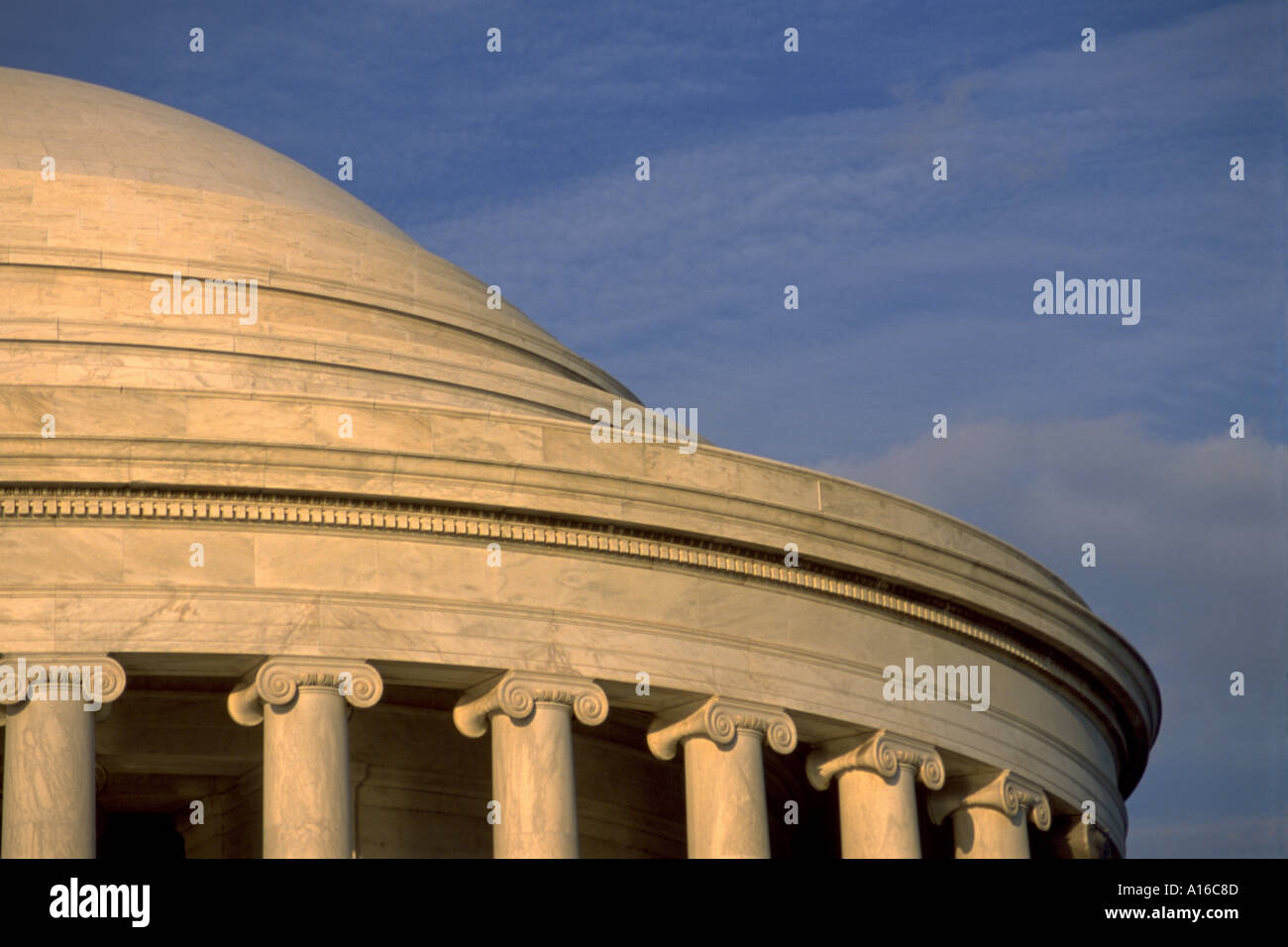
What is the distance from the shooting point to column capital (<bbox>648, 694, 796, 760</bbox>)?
45562 millimetres

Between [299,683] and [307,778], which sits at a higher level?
[299,683]

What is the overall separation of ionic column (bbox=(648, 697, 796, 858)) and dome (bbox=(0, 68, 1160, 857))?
63 mm

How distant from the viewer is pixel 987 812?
50.3 meters

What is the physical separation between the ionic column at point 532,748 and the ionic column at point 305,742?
6.95 feet

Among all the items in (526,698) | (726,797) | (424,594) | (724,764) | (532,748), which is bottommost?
(726,797)

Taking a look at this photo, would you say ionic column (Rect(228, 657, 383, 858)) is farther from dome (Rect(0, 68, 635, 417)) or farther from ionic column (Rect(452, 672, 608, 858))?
dome (Rect(0, 68, 635, 417))

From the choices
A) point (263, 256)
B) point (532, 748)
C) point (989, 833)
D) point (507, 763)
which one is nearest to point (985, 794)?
point (989, 833)

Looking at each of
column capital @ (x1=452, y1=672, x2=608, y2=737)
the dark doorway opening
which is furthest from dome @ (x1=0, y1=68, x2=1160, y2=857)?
the dark doorway opening

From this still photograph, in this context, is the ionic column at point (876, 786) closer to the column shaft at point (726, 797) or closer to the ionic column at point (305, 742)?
the column shaft at point (726, 797)

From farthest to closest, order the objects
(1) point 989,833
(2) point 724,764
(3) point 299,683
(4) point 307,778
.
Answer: (1) point 989,833 < (2) point 724,764 < (3) point 299,683 < (4) point 307,778

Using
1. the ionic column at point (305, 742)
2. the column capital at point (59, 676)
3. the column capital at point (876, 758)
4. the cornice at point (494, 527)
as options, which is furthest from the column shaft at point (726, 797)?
the column capital at point (59, 676)

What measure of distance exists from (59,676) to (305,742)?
157 inches

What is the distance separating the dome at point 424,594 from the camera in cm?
4234

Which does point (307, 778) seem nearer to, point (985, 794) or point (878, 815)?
point (878, 815)
